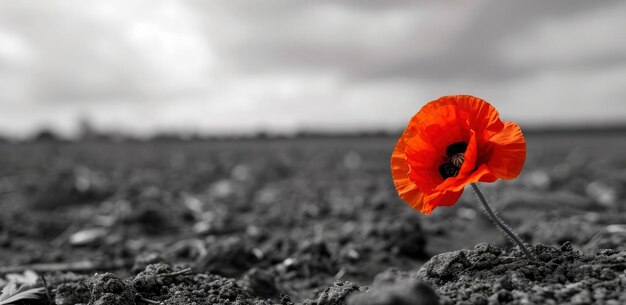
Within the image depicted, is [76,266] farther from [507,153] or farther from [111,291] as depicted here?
[507,153]

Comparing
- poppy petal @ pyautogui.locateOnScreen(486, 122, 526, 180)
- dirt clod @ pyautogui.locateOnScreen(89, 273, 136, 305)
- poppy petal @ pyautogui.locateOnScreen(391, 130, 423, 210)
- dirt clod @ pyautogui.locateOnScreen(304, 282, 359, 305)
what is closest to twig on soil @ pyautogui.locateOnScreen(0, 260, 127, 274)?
dirt clod @ pyautogui.locateOnScreen(89, 273, 136, 305)

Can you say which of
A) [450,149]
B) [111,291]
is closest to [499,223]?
[450,149]

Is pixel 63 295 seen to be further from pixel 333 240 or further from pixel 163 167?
pixel 163 167

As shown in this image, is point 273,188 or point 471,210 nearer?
point 471,210

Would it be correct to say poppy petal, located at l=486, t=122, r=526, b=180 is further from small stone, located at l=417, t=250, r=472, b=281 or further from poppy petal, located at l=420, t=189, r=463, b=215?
small stone, located at l=417, t=250, r=472, b=281

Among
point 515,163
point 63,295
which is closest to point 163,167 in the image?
point 63,295

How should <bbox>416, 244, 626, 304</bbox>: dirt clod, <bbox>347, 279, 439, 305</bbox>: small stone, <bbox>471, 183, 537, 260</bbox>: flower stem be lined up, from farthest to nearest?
<bbox>471, 183, 537, 260</bbox>: flower stem → <bbox>416, 244, 626, 304</bbox>: dirt clod → <bbox>347, 279, 439, 305</bbox>: small stone
